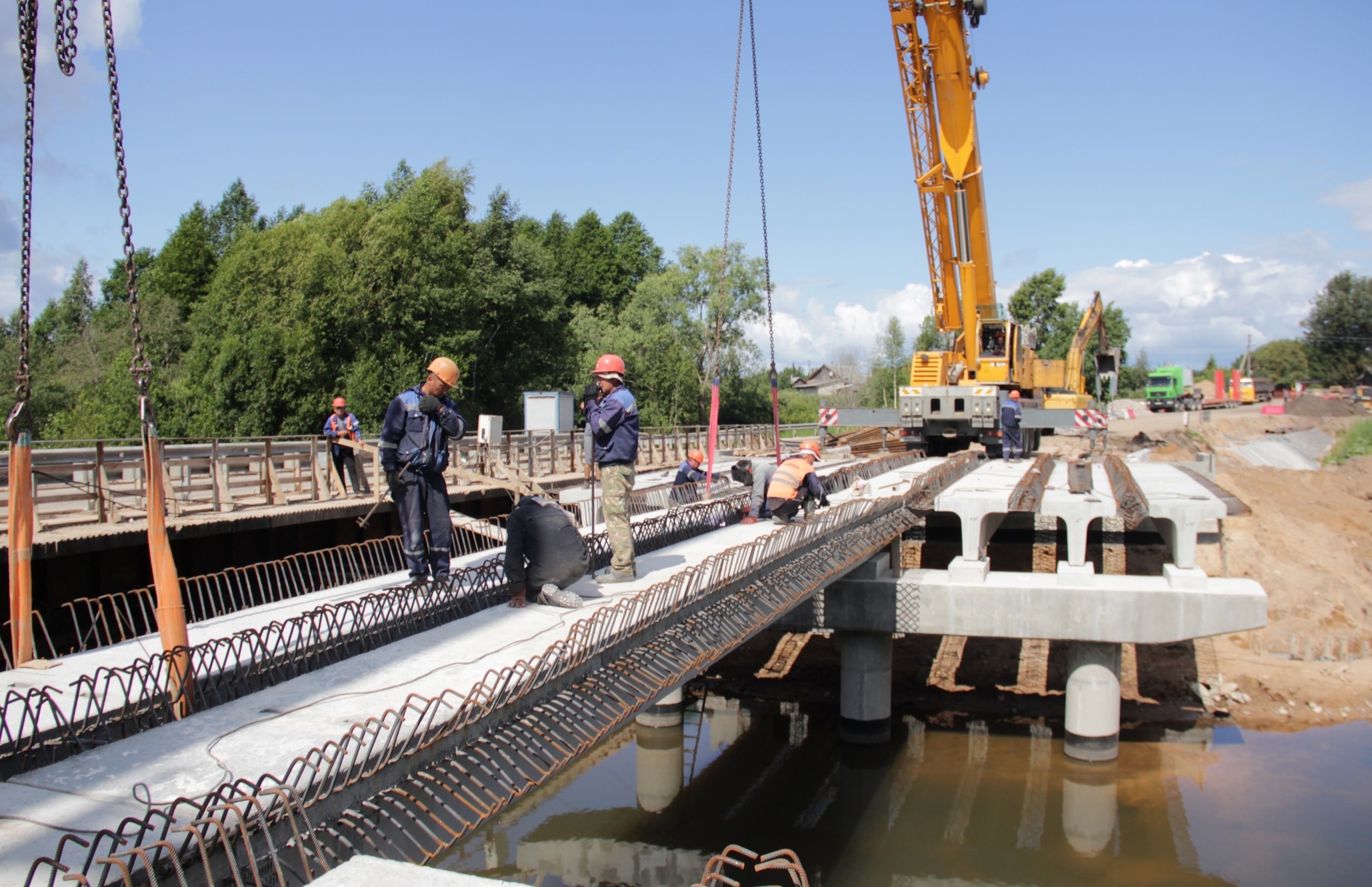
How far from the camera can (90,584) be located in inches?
456

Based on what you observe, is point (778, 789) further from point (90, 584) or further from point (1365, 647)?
point (1365, 647)

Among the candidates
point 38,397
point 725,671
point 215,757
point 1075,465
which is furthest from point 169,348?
point 215,757

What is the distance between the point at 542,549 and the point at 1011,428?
55.6 feet

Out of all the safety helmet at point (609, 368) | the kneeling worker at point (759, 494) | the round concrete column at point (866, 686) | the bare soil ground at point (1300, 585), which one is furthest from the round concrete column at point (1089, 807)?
the safety helmet at point (609, 368)

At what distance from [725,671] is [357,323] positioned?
2722 centimetres

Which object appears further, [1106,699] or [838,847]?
[1106,699]

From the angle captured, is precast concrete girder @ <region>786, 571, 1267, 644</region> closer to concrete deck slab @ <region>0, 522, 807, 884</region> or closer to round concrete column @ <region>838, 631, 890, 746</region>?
round concrete column @ <region>838, 631, 890, 746</region>

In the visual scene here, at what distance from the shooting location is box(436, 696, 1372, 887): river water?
11.1 metres

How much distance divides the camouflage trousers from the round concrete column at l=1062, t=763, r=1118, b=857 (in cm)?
715

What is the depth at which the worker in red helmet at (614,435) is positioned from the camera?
25.0 ft

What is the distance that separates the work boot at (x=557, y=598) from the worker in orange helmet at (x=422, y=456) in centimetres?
76

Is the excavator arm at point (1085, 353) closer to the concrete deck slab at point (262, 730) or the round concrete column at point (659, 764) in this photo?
the round concrete column at point (659, 764)

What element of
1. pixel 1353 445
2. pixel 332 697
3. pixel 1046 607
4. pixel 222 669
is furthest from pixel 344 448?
pixel 1353 445

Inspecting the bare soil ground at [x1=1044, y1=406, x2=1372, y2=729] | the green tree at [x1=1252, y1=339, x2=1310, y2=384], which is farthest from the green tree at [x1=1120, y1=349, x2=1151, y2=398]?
the bare soil ground at [x1=1044, y1=406, x2=1372, y2=729]
